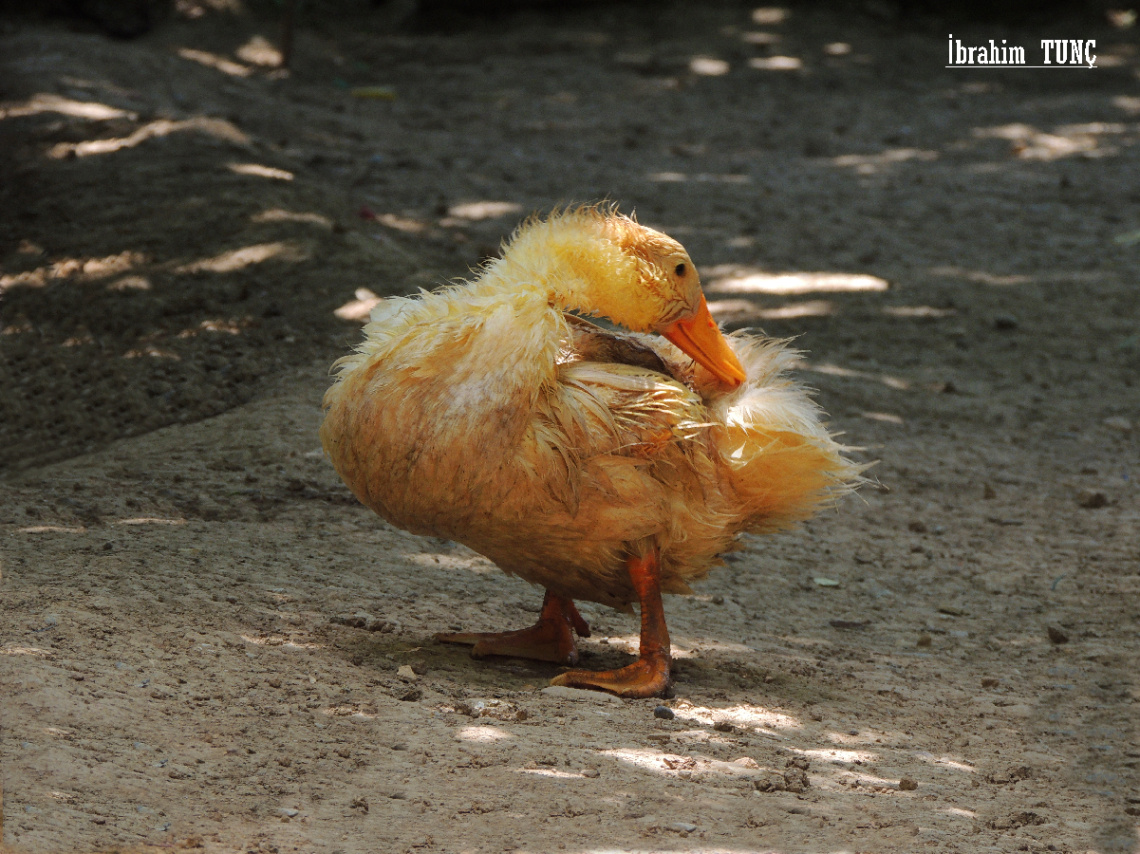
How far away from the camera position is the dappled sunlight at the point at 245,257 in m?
7.41

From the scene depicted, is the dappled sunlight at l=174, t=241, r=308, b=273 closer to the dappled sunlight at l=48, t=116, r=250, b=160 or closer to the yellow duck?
the dappled sunlight at l=48, t=116, r=250, b=160

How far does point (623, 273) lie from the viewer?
3.58 metres

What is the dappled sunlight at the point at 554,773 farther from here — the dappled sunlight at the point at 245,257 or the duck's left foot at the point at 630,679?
the dappled sunlight at the point at 245,257

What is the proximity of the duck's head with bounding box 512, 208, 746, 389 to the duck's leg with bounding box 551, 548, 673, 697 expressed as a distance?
731 millimetres

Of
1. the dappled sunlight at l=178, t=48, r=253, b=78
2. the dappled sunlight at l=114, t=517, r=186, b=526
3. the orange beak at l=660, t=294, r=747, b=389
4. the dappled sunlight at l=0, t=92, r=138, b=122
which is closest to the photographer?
the orange beak at l=660, t=294, r=747, b=389

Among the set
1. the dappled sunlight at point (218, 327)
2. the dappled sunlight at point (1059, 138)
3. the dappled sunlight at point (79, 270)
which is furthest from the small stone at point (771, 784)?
the dappled sunlight at point (1059, 138)

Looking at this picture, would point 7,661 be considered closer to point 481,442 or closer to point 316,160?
point 481,442

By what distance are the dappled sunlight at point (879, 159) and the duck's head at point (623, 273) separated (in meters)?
7.98

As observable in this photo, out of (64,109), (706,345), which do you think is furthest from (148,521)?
(64,109)

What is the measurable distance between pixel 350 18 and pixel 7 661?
14.4 m

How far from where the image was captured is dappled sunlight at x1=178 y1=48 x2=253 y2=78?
1309 cm

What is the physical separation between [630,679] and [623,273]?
1246 mm

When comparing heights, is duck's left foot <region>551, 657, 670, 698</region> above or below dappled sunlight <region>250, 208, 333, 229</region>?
below

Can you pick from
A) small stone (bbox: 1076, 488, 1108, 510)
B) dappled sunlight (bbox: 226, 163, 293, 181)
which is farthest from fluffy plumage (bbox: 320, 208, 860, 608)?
dappled sunlight (bbox: 226, 163, 293, 181)
